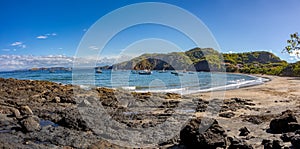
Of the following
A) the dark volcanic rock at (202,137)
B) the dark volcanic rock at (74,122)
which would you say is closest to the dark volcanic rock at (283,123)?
the dark volcanic rock at (202,137)

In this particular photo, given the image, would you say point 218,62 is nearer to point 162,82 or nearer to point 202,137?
point 162,82

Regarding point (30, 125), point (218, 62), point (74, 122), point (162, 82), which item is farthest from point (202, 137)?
point (218, 62)

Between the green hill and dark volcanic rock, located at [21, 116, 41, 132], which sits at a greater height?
the green hill

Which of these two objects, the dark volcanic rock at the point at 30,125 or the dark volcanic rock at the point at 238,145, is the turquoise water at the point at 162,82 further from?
the dark volcanic rock at the point at 238,145

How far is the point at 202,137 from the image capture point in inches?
312

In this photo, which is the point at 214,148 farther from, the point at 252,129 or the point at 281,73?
the point at 281,73

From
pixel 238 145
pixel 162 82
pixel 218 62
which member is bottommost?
pixel 162 82

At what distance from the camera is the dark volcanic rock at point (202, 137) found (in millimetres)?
7906

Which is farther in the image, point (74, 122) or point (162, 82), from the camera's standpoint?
point (162, 82)

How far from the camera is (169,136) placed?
1017cm

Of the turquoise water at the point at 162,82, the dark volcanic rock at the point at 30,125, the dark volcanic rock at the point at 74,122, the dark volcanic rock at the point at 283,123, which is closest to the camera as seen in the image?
the dark volcanic rock at the point at 283,123

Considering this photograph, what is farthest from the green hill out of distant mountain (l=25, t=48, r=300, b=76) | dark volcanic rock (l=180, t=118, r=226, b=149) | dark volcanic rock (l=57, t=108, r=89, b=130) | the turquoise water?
dark volcanic rock (l=180, t=118, r=226, b=149)

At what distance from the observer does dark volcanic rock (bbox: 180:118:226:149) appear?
7906 mm

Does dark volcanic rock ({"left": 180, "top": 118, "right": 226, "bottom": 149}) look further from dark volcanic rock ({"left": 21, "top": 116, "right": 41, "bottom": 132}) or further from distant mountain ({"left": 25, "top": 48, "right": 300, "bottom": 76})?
distant mountain ({"left": 25, "top": 48, "right": 300, "bottom": 76})
